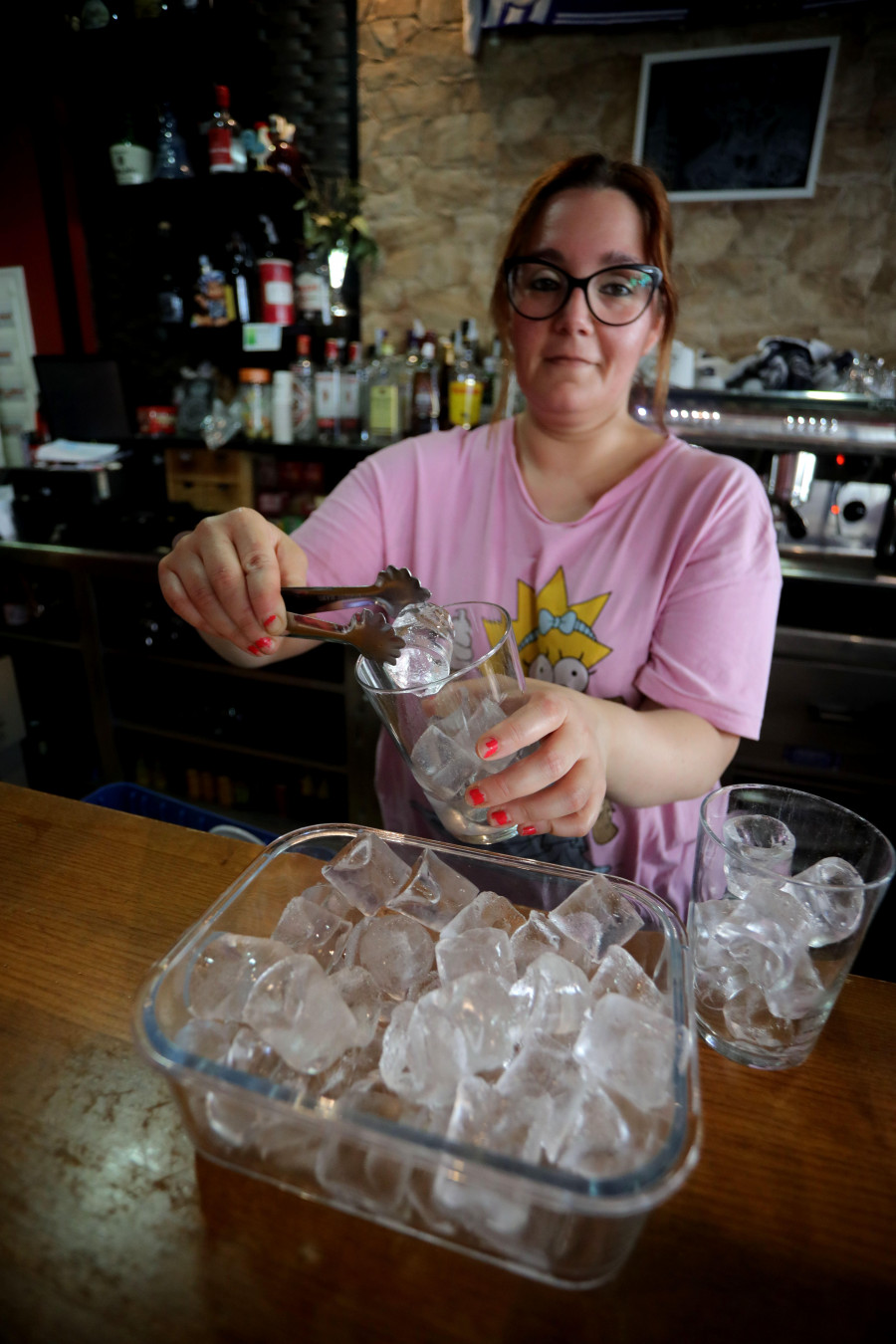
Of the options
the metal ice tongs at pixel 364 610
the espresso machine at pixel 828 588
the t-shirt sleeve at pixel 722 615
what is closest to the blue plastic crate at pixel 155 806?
the metal ice tongs at pixel 364 610

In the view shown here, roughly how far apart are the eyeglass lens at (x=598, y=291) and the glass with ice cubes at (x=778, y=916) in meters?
0.94

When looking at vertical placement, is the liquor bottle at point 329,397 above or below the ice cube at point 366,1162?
above

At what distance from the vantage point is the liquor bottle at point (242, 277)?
2980mm

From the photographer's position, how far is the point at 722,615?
Answer: 1.29 metres

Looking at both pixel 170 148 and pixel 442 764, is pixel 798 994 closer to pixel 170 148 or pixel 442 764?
pixel 442 764

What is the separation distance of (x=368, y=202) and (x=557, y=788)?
291cm

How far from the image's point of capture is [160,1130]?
0.64m

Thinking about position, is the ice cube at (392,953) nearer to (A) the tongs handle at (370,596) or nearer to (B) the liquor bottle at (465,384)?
(A) the tongs handle at (370,596)

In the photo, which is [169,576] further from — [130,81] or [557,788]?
[130,81]

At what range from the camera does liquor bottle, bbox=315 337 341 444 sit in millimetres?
2857

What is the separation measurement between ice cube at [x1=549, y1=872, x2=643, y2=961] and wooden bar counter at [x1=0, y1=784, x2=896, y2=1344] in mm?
157

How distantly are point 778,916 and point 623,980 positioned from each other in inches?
6.3

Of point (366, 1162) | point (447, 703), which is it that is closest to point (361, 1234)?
point (366, 1162)

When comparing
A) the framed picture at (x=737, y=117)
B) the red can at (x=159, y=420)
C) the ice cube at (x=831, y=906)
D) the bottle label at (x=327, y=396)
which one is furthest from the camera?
the red can at (x=159, y=420)
